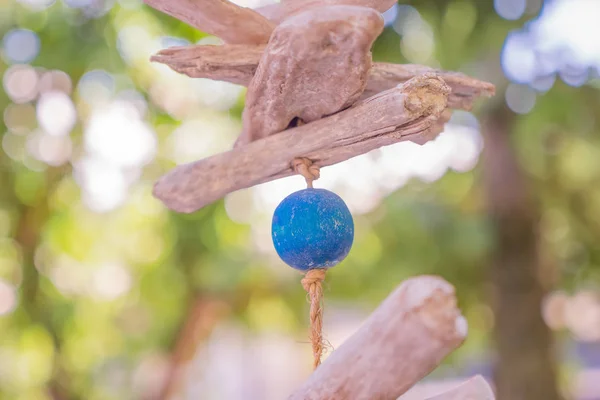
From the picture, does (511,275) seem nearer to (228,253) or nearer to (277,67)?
(228,253)

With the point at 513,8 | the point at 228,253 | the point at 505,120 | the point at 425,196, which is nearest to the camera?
the point at 513,8

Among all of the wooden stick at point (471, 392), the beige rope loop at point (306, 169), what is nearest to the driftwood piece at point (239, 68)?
the beige rope loop at point (306, 169)

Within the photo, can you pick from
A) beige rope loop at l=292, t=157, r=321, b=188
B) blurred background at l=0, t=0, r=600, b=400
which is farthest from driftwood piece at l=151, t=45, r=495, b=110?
blurred background at l=0, t=0, r=600, b=400

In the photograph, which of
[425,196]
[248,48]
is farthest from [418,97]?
[425,196]

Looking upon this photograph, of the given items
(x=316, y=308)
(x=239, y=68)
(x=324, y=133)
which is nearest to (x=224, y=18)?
(x=239, y=68)

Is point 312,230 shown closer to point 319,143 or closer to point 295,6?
point 319,143
